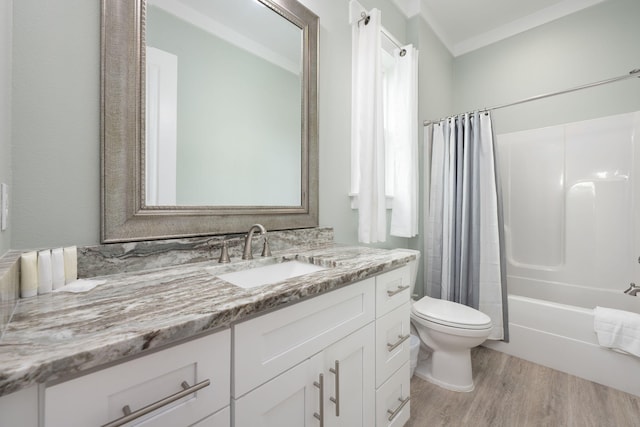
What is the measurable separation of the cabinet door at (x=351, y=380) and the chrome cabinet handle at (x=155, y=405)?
420mm

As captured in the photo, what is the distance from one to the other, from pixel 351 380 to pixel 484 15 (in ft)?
10.2

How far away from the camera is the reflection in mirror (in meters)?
0.96

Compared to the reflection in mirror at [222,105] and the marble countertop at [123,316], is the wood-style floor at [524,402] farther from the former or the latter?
the reflection in mirror at [222,105]

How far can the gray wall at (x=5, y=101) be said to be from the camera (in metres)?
0.63

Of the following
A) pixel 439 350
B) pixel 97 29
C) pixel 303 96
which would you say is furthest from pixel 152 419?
pixel 439 350

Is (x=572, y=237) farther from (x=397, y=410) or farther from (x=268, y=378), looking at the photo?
(x=268, y=378)

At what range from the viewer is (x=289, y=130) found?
139 cm

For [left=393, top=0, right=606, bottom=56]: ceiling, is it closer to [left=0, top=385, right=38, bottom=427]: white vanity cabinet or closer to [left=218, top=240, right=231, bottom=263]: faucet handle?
[left=218, top=240, right=231, bottom=263]: faucet handle

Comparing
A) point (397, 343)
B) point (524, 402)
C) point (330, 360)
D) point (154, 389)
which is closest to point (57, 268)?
point (154, 389)

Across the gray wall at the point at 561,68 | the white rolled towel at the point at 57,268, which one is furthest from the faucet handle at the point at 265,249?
the gray wall at the point at 561,68

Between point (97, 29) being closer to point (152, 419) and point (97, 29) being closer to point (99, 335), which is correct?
point (99, 335)

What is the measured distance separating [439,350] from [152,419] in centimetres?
169

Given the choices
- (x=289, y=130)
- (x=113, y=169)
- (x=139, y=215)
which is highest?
(x=289, y=130)

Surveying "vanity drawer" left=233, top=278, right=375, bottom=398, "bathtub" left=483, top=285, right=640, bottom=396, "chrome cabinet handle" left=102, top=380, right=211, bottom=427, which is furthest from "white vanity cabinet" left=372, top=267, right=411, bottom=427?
"bathtub" left=483, top=285, right=640, bottom=396
